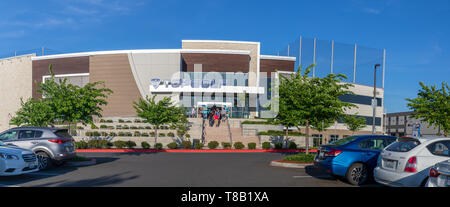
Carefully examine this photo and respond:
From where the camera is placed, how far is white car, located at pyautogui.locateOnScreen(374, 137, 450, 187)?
691 centimetres

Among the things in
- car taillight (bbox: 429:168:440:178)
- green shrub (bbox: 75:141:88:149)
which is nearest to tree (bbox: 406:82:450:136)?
car taillight (bbox: 429:168:440:178)

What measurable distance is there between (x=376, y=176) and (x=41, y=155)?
1149cm

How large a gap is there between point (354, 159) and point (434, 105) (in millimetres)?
12105

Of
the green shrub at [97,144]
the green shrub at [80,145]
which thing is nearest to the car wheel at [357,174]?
the green shrub at [97,144]

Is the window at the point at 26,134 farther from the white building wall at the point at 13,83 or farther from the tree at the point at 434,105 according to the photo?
the white building wall at the point at 13,83

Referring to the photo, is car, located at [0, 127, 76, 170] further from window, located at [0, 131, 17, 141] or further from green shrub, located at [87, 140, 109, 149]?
green shrub, located at [87, 140, 109, 149]

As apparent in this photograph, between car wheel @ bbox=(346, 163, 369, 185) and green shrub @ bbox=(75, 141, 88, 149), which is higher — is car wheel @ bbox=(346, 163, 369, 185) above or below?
above

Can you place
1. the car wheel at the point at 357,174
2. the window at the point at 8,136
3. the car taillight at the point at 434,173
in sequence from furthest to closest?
the window at the point at 8,136, the car wheel at the point at 357,174, the car taillight at the point at 434,173

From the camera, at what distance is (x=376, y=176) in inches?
311

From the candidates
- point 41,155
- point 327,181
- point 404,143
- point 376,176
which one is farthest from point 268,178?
point 41,155

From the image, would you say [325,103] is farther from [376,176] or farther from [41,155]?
[41,155]

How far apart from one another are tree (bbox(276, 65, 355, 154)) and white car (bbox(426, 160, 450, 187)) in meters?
9.31

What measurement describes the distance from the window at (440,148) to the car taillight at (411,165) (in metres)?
0.58

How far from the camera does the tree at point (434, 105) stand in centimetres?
1778
